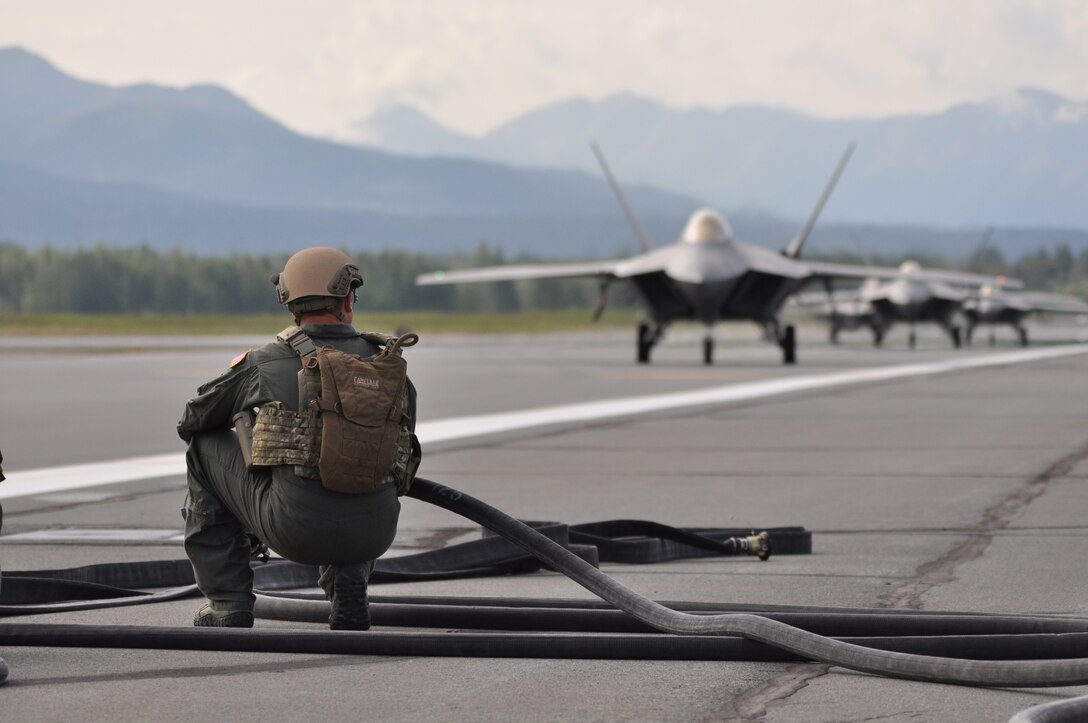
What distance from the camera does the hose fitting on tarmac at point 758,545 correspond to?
25.5ft

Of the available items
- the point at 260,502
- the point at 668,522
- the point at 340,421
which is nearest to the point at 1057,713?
the point at 340,421

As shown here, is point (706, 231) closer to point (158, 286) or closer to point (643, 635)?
point (643, 635)

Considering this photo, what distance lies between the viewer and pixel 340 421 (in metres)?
5.11

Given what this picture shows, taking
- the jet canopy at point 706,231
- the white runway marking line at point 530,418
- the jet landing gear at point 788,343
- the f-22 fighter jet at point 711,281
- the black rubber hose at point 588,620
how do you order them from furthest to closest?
the jet landing gear at point 788,343, the jet canopy at point 706,231, the f-22 fighter jet at point 711,281, the white runway marking line at point 530,418, the black rubber hose at point 588,620

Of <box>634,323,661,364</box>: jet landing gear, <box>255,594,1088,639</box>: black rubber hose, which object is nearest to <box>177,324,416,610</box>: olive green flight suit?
<box>255,594,1088,639</box>: black rubber hose

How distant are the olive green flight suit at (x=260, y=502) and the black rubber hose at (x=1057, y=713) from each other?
220cm

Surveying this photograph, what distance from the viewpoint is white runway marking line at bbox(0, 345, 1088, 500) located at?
39.9ft

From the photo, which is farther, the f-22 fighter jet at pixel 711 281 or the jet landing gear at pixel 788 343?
the jet landing gear at pixel 788 343

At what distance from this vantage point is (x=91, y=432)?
17.2 meters

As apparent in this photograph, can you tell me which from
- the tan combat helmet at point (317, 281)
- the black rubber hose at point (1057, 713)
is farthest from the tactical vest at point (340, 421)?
the black rubber hose at point (1057, 713)

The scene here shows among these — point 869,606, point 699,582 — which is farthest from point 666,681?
point 699,582

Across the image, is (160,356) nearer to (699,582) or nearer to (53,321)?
(699,582)

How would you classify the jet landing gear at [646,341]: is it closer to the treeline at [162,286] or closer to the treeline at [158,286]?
the treeline at [162,286]

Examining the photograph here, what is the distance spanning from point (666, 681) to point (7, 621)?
2.59 meters
